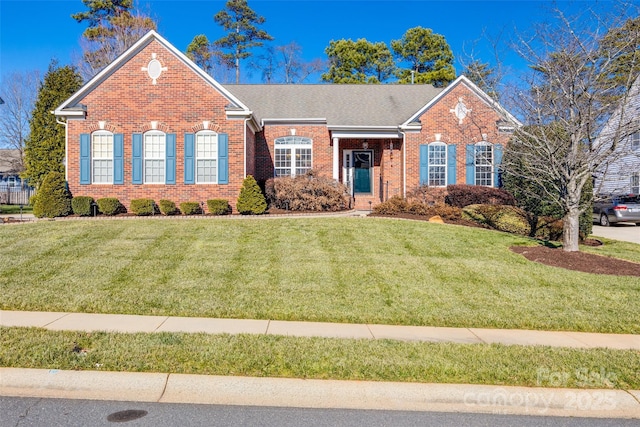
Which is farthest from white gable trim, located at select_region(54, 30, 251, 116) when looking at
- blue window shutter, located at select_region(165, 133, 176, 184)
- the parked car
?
the parked car

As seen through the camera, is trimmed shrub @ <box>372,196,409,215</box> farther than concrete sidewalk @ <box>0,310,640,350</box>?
Yes

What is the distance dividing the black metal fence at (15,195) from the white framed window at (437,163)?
2902 centimetres

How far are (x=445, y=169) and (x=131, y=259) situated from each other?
1426 centimetres

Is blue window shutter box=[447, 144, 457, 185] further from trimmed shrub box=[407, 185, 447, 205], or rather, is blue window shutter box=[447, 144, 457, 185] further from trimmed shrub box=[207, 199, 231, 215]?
trimmed shrub box=[207, 199, 231, 215]

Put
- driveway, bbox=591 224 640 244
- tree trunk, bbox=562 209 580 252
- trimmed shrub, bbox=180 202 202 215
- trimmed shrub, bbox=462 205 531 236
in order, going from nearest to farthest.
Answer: tree trunk, bbox=562 209 580 252 → trimmed shrub, bbox=462 205 531 236 → trimmed shrub, bbox=180 202 202 215 → driveway, bbox=591 224 640 244

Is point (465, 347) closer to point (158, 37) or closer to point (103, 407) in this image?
point (103, 407)

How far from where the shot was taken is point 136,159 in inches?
680

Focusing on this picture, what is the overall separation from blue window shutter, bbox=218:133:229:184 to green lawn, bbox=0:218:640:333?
4403 mm

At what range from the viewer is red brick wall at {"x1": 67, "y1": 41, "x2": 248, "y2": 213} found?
17250 millimetres

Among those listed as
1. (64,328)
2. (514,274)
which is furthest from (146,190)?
(514,274)

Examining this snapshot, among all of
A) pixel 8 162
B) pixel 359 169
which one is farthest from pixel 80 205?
pixel 8 162

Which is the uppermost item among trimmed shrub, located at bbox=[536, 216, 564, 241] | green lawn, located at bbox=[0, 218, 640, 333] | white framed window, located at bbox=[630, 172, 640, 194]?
white framed window, located at bbox=[630, 172, 640, 194]

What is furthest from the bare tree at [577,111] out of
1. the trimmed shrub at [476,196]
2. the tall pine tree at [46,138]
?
the tall pine tree at [46,138]

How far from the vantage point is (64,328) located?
640cm
